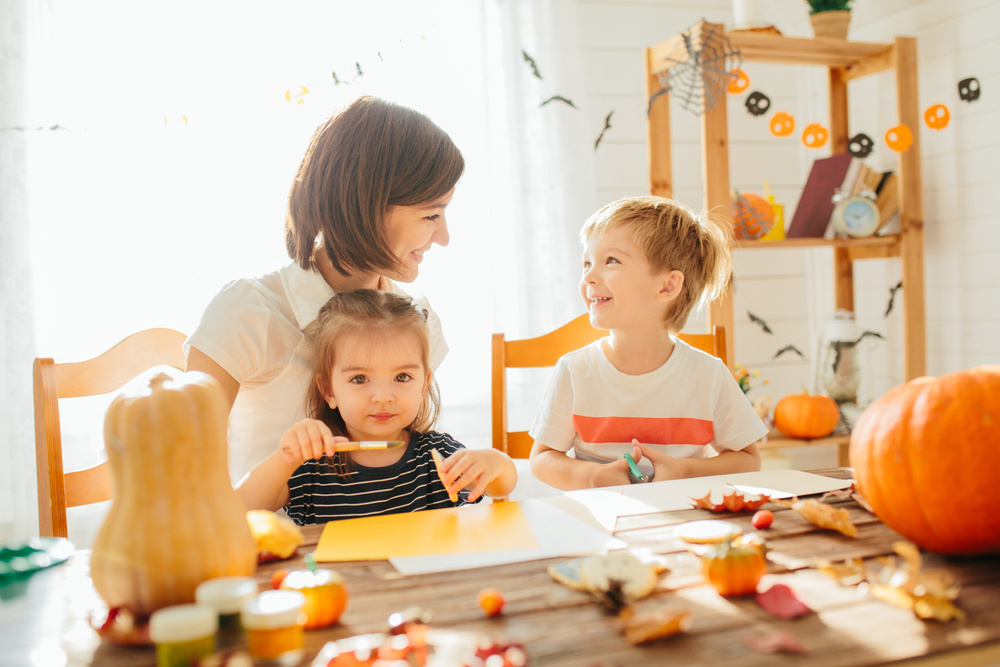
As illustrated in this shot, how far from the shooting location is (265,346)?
122cm

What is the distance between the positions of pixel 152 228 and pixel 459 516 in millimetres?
1696

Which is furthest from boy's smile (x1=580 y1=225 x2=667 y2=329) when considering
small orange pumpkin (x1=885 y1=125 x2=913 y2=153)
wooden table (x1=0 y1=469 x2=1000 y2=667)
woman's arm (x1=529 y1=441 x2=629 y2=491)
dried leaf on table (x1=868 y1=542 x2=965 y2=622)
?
small orange pumpkin (x1=885 y1=125 x2=913 y2=153)

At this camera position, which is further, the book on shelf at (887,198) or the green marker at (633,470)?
the book on shelf at (887,198)

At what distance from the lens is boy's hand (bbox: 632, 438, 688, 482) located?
120 centimetres

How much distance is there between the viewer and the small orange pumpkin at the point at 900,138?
229 centimetres

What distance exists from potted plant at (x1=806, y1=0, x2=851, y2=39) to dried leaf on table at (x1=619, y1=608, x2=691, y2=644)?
7.81ft

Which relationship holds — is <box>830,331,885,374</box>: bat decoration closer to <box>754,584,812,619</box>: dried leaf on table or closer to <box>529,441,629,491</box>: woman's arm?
<box>529,441,629,491</box>: woman's arm

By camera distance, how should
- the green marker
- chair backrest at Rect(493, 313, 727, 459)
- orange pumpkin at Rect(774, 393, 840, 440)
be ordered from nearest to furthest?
the green marker, chair backrest at Rect(493, 313, 727, 459), orange pumpkin at Rect(774, 393, 840, 440)

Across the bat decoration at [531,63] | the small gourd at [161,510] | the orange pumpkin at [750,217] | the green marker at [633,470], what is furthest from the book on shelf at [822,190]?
the small gourd at [161,510]

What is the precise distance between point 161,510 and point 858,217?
91.8 inches

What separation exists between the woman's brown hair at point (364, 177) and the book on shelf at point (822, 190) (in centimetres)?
159

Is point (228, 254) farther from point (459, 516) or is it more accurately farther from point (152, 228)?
point (459, 516)

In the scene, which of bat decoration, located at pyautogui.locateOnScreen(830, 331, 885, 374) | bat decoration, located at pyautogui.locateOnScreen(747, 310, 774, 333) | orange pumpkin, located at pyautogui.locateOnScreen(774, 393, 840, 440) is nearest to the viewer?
orange pumpkin, located at pyautogui.locateOnScreen(774, 393, 840, 440)

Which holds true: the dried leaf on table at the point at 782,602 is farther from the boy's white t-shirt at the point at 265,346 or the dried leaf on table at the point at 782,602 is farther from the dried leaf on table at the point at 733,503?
the boy's white t-shirt at the point at 265,346
